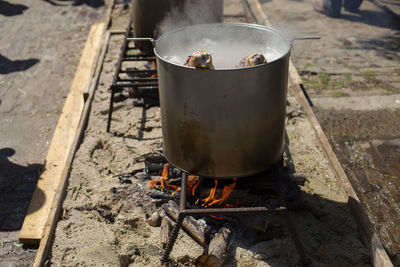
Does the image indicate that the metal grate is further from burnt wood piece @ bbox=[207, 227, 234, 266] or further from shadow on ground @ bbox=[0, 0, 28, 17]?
shadow on ground @ bbox=[0, 0, 28, 17]

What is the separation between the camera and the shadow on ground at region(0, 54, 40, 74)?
6644mm

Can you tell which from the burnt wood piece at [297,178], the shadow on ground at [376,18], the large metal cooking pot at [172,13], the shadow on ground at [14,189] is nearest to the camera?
the burnt wood piece at [297,178]

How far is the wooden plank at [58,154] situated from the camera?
3.51 metres

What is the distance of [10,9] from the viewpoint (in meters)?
9.14

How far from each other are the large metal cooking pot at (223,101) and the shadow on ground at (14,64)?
4766mm

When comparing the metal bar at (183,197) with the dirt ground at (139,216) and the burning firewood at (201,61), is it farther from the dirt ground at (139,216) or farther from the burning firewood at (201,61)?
the burning firewood at (201,61)

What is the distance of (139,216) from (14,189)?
1675 millimetres

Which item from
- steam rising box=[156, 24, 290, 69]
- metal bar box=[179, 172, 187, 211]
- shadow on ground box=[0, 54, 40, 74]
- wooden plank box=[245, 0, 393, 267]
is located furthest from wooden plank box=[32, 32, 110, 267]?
wooden plank box=[245, 0, 393, 267]

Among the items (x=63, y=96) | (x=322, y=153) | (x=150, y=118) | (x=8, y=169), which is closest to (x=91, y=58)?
(x=63, y=96)

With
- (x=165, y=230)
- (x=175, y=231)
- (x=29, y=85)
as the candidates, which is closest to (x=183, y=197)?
(x=175, y=231)

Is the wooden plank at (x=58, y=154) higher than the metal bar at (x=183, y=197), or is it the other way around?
the metal bar at (x=183, y=197)

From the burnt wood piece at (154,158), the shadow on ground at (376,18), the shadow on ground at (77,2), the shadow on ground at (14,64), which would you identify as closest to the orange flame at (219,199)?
the burnt wood piece at (154,158)

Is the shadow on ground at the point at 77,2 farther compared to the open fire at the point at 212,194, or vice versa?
the shadow on ground at the point at 77,2

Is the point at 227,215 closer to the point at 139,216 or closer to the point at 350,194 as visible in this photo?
the point at 139,216
